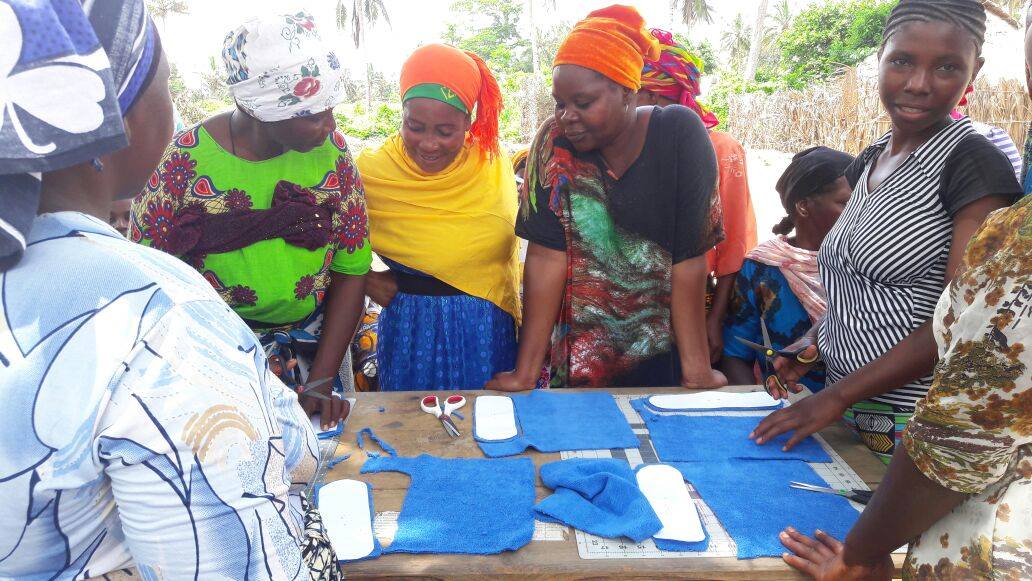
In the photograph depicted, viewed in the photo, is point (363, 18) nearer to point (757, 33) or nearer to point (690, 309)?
Answer: point (757, 33)

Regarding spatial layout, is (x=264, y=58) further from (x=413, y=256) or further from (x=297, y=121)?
(x=413, y=256)

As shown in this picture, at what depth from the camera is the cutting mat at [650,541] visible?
1.21 meters

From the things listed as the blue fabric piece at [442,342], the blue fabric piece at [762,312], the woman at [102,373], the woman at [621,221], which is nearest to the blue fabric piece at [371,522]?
the woman at [102,373]

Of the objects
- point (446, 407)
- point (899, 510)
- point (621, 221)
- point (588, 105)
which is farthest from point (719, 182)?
point (899, 510)

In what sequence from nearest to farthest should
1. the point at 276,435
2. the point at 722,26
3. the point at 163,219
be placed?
the point at 276,435, the point at 163,219, the point at 722,26

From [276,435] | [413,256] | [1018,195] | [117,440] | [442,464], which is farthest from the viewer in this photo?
[413,256]

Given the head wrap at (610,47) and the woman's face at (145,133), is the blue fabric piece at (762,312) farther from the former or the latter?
the woman's face at (145,133)

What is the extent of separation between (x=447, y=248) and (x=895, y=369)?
4.79 ft

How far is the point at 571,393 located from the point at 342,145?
41.9 inches

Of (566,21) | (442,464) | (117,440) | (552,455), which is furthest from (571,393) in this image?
(566,21)

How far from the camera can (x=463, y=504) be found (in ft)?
4.45

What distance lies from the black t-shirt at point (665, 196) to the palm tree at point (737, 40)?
1355 inches

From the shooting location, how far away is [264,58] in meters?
1.76

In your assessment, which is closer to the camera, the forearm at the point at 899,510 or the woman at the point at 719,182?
the forearm at the point at 899,510
